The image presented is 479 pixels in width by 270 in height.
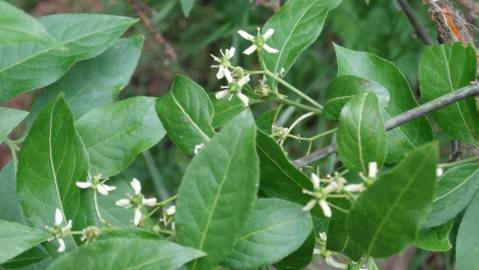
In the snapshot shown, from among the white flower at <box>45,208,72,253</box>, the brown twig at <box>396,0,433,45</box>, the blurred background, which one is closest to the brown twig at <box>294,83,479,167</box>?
the white flower at <box>45,208,72,253</box>

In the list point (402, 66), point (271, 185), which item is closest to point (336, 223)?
point (271, 185)

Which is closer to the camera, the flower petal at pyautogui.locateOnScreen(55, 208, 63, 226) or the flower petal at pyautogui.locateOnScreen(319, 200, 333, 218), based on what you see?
the flower petal at pyautogui.locateOnScreen(319, 200, 333, 218)

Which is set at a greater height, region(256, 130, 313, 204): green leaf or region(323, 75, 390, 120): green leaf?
region(323, 75, 390, 120): green leaf

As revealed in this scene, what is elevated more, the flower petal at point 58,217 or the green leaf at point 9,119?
the green leaf at point 9,119

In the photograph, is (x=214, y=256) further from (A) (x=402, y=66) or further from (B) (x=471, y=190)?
(A) (x=402, y=66)

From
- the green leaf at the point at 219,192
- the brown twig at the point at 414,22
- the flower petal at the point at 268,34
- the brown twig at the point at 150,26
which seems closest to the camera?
the green leaf at the point at 219,192

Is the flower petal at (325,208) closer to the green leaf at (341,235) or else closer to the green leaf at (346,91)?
the green leaf at (341,235)

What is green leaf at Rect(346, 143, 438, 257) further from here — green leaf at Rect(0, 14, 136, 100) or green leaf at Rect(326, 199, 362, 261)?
green leaf at Rect(0, 14, 136, 100)

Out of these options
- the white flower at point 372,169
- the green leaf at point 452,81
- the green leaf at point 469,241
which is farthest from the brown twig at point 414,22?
the white flower at point 372,169
